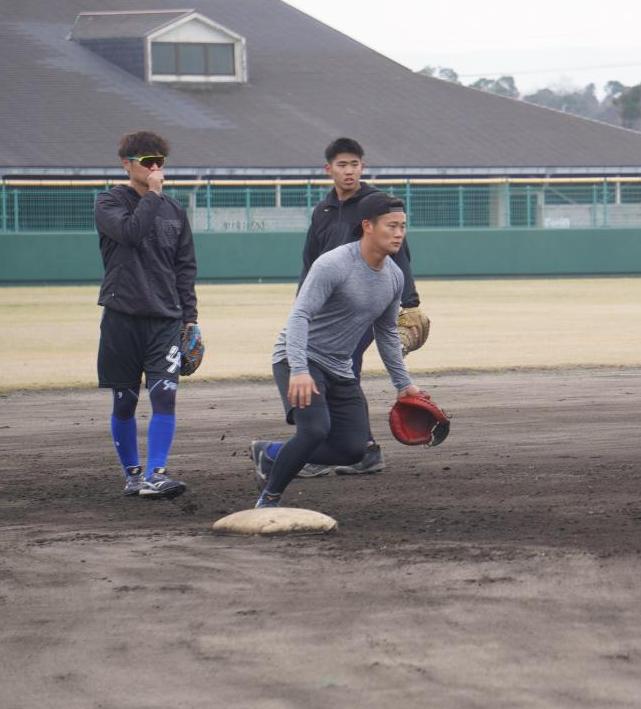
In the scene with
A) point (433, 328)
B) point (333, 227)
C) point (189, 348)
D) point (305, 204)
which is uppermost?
point (305, 204)

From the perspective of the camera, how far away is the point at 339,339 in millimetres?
7363

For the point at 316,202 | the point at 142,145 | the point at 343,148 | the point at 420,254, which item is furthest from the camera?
the point at 316,202

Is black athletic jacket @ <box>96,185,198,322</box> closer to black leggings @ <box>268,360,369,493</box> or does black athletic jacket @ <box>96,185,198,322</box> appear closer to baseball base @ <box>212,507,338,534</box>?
black leggings @ <box>268,360,369,493</box>

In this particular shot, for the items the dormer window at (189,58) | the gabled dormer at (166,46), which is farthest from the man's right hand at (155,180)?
the dormer window at (189,58)

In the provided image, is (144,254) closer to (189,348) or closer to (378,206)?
(189,348)

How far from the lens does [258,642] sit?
16.2 feet

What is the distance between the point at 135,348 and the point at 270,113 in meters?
38.4

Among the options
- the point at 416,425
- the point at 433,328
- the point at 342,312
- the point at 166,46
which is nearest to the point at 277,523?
the point at 342,312

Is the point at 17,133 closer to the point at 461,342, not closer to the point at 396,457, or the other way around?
the point at 461,342

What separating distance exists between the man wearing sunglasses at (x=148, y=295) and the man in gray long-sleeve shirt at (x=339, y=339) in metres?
0.69

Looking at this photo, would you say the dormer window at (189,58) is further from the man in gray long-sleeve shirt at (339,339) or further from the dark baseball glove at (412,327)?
the man in gray long-sleeve shirt at (339,339)

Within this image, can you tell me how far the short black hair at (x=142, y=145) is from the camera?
787 centimetres

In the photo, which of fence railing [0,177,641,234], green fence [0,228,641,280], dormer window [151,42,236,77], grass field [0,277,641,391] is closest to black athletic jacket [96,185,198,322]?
grass field [0,277,641,391]

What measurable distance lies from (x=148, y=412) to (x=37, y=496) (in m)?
4.46
